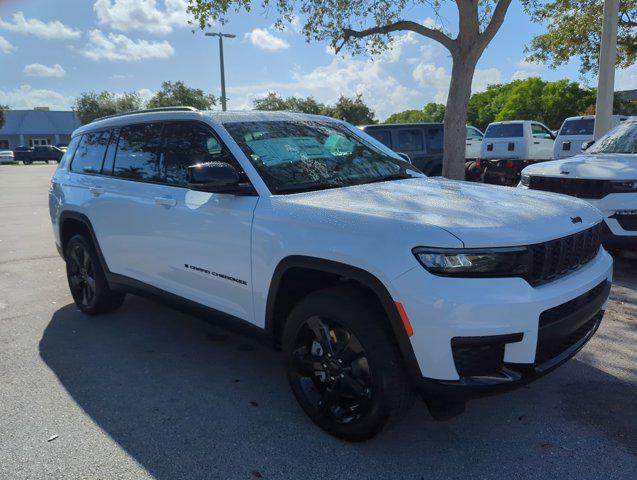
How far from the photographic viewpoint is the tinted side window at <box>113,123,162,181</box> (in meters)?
4.02

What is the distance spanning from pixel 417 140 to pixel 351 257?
11.9m

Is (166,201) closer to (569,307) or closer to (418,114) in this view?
(569,307)

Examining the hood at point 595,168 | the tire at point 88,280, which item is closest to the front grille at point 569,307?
the hood at point 595,168

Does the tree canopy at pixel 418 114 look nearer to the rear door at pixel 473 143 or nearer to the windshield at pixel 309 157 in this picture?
the rear door at pixel 473 143

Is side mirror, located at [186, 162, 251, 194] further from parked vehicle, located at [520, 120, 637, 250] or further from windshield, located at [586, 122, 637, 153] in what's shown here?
windshield, located at [586, 122, 637, 153]

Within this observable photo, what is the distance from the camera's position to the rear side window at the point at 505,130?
601 inches

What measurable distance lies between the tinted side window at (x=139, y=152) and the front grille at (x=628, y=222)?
470cm

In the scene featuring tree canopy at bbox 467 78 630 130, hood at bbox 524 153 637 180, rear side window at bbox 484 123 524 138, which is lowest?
hood at bbox 524 153 637 180

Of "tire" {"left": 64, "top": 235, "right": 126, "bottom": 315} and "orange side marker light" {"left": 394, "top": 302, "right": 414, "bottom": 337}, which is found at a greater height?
"orange side marker light" {"left": 394, "top": 302, "right": 414, "bottom": 337}

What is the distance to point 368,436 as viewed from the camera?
9.01 feet

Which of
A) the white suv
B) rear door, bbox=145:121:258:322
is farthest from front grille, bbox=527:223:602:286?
rear door, bbox=145:121:258:322

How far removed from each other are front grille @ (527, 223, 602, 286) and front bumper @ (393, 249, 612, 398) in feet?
0.34

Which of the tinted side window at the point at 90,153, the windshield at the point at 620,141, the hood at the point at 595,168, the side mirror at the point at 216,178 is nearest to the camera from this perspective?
the side mirror at the point at 216,178

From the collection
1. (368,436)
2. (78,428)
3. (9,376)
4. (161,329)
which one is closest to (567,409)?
(368,436)
